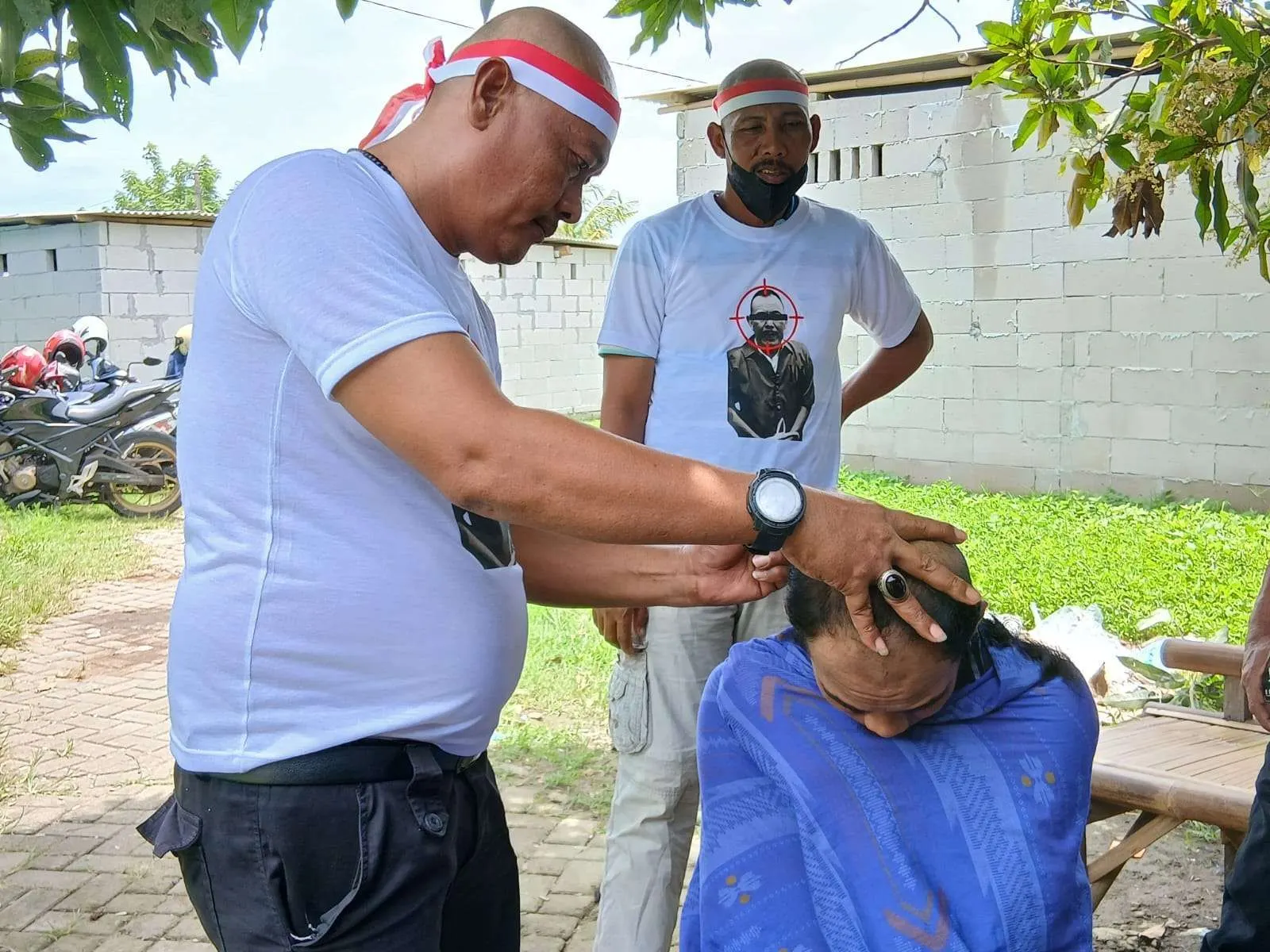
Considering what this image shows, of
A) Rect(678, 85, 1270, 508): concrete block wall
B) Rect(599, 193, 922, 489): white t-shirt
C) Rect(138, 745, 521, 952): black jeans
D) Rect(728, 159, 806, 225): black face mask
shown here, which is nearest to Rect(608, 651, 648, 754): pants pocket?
Rect(599, 193, 922, 489): white t-shirt

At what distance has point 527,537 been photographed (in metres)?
1.93

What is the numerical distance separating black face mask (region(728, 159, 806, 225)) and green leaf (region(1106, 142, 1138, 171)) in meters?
Result: 0.75

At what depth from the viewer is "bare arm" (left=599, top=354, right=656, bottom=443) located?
123 inches

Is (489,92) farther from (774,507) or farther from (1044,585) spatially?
(1044,585)

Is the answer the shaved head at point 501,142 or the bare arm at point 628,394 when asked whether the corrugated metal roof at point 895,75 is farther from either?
the shaved head at point 501,142

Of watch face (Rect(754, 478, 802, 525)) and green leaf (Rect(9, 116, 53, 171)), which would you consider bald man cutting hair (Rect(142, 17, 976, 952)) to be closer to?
watch face (Rect(754, 478, 802, 525))

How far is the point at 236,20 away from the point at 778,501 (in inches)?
50.5

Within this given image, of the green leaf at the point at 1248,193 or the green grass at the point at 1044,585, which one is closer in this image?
the green leaf at the point at 1248,193

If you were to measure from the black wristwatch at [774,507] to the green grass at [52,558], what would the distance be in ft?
19.2

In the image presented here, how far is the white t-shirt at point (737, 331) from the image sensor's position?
10.00ft

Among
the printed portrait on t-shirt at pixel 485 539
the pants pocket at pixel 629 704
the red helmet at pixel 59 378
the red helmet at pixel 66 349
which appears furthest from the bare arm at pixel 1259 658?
the red helmet at pixel 66 349

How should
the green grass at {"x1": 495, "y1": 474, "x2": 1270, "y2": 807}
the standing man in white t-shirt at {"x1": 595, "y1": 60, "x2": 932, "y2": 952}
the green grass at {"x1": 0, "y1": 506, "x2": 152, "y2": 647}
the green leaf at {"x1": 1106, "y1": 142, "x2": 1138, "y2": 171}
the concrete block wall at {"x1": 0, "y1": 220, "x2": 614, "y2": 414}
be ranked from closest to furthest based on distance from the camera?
the standing man in white t-shirt at {"x1": 595, "y1": 60, "x2": 932, "y2": 952} → the green leaf at {"x1": 1106, "y1": 142, "x2": 1138, "y2": 171} → the green grass at {"x1": 495, "y1": 474, "x2": 1270, "y2": 807} → the green grass at {"x1": 0, "y1": 506, "x2": 152, "y2": 647} → the concrete block wall at {"x1": 0, "y1": 220, "x2": 614, "y2": 414}

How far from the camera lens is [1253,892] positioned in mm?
2350

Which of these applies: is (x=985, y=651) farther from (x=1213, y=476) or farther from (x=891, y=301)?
(x=1213, y=476)
